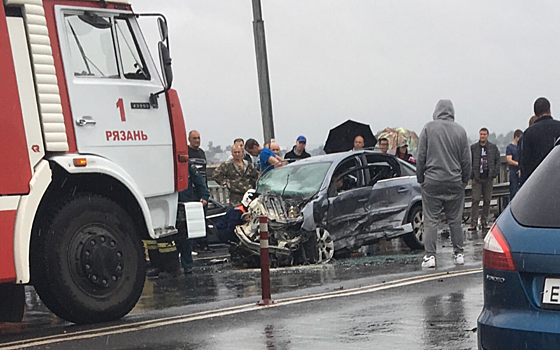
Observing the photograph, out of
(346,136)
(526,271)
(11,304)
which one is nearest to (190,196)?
(11,304)

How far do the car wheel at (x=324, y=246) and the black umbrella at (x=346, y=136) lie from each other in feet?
20.5

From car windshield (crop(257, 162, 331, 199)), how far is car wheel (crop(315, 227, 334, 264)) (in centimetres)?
57

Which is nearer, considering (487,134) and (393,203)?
(393,203)

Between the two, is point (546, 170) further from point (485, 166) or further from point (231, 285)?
point (485, 166)

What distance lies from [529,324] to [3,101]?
4400 millimetres

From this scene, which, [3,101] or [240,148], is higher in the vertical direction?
[3,101]

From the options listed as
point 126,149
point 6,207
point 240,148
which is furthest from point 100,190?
point 240,148

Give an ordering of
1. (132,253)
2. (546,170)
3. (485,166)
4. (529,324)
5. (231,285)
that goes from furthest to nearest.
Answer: (485,166)
(231,285)
(132,253)
(546,170)
(529,324)

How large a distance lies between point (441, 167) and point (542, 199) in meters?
6.67

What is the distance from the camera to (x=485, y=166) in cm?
1889

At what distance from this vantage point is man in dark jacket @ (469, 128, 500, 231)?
1877cm

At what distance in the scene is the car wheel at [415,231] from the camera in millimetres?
15055

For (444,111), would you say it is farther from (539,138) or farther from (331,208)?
(331,208)

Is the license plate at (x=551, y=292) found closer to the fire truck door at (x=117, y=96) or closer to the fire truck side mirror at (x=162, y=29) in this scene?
the fire truck door at (x=117, y=96)
